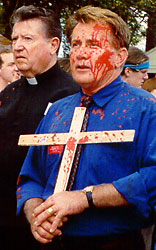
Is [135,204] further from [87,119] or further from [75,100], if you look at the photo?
[75,100]

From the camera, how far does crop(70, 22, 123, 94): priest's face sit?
6.84 feet

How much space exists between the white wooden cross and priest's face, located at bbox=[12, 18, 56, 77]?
86cm

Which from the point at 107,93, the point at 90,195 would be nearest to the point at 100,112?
the point at 107,93

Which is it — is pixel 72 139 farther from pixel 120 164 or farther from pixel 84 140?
pixel 120 164

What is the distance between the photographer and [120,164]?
194cm

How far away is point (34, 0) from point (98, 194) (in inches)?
463

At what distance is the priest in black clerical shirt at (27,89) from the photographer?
2836 mm

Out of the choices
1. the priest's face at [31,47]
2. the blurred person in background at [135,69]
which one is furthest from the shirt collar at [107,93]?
the blurred person in background at [135,69]

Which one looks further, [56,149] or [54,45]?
[54,45]

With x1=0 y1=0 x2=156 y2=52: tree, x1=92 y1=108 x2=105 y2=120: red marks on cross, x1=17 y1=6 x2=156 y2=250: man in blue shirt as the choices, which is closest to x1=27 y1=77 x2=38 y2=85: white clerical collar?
x1=17 y1=6 x2=156 y2=250: man in blue shirt

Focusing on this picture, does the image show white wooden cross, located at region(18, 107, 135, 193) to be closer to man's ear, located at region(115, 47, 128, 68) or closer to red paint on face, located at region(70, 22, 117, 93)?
red paint on face, located at region(70, 22, 117, 93)

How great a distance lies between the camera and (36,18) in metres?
2.87

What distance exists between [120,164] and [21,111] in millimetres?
1195

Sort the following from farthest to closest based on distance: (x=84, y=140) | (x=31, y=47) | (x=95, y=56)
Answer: (x=31, y=47) → (x=95, y=56) → (x=84, y=140)
